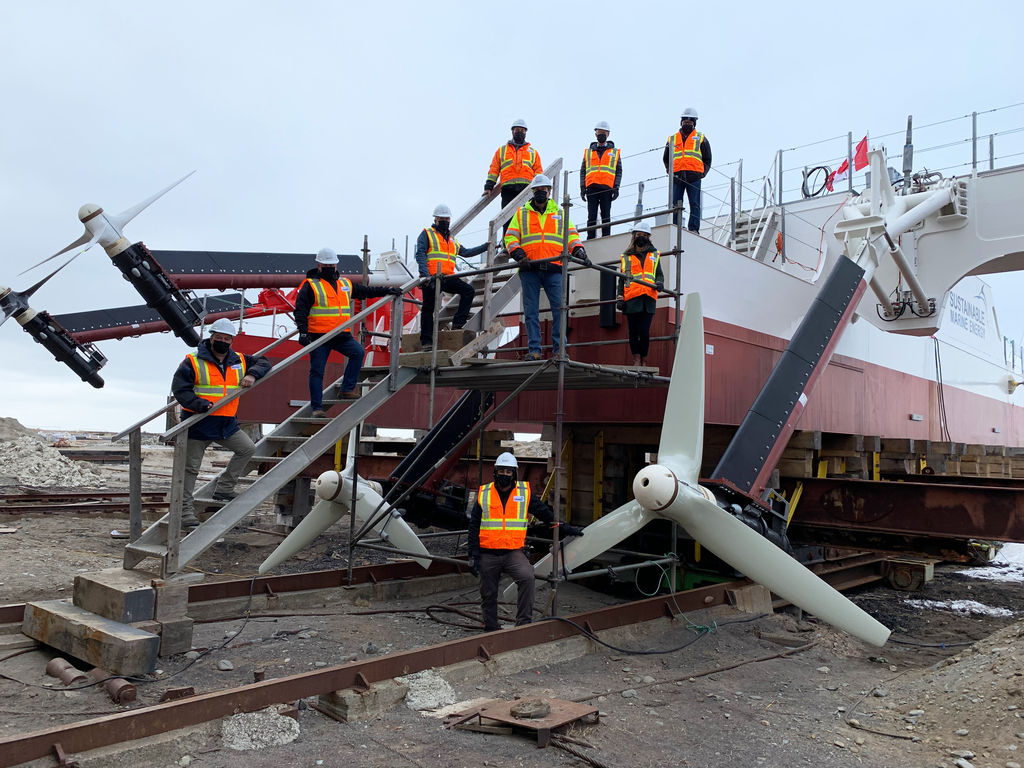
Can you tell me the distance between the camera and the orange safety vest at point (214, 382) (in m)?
7.63

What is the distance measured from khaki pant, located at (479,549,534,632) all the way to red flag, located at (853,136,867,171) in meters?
11.6

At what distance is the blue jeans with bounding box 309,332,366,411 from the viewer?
8750 mm

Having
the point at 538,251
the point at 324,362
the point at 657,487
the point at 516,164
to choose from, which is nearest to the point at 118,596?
the point at 324,362

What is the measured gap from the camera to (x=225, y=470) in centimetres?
821

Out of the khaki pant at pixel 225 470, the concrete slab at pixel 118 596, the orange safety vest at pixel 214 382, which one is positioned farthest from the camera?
the khaki pant at pixel 225 470

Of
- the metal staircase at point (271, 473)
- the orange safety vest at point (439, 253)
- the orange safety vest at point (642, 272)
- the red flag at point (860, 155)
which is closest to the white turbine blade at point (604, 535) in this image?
the metal staircase at point (271, 473)

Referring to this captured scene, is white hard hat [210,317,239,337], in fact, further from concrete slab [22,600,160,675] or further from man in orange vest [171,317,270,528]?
concrete slab [22,600,160,675]

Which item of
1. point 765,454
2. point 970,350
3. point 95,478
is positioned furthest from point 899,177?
point 95,478

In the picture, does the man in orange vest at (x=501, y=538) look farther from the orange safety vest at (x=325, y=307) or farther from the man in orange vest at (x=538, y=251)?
the orange safety vest at (x=325, y=307)

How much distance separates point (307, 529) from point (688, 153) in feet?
24.1

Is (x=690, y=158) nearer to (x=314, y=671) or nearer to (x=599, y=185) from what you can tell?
(x=599, y=185)

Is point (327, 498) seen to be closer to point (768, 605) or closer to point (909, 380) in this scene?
point (768, 605)

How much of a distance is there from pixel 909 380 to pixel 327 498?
1211cm

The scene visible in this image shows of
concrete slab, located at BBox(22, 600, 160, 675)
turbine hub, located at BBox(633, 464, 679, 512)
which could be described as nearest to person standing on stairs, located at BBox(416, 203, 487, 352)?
turbine hub, located at BBox(633, 464, 679, 512)
